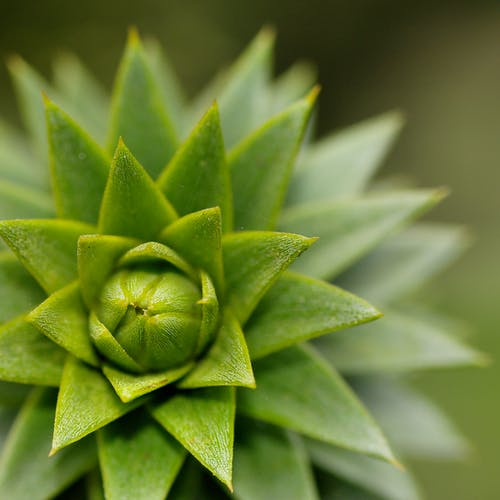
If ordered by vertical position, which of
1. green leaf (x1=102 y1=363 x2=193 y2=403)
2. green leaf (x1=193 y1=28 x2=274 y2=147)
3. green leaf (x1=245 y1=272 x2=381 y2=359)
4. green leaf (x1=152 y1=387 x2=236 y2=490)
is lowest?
green leaf (x1=152 y1=387 x2=236 y2=490)

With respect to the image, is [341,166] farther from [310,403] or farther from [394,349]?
[310,403]

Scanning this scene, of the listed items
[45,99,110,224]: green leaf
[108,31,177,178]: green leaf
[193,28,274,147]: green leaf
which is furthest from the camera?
[193,28,274,147]: green leaf

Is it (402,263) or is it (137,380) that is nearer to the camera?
(137,380)

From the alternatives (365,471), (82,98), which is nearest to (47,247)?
(82,98)

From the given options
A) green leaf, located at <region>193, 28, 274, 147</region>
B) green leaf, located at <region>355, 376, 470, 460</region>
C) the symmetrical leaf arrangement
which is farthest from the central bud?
green leaf, located at <region>355, 376, 470, 460</region>

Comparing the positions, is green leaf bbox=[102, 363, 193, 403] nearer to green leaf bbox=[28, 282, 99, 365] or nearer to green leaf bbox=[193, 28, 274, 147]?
green leaf bbox=[28, 282, 99, 365]

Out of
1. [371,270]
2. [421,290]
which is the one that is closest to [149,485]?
[371,270]

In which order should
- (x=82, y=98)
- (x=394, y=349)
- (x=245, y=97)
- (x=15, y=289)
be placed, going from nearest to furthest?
(x=15, y=289) → (x=394, y=349) → (x=245, y=97) → (x=82, y=98)

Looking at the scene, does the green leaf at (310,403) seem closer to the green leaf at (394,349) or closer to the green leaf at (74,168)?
the green leaf at (394,349)
